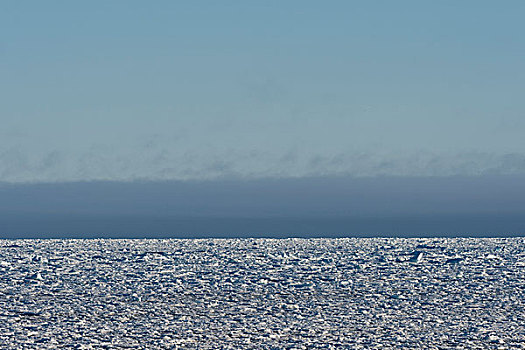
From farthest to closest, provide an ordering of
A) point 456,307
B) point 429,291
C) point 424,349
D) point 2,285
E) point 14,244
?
point 14,244
point 2,285
point 429,291
point 456,307
point 424,349

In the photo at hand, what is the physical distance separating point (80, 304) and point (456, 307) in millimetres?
4042

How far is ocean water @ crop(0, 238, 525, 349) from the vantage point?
642 cm

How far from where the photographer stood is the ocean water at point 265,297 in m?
6.42

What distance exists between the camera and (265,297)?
8.27 metres

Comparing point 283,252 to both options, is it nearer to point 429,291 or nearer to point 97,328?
point 429,291

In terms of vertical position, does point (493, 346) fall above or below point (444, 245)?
below

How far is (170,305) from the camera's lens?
7.90 meters

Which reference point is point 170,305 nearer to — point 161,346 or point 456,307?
point 161,346

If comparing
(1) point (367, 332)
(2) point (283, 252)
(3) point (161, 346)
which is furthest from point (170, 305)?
(2) point (283, 252)

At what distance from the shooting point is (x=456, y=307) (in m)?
7.68

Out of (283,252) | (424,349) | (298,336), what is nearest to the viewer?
(424,349)

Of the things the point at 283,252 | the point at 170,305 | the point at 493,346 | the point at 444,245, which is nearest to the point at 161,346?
the point at 170,305

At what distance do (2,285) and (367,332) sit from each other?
507cm

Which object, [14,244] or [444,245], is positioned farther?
[14,244]
